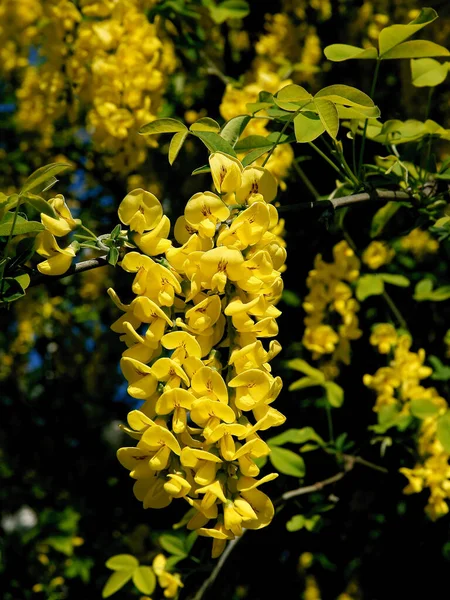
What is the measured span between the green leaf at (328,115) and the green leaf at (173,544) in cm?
103

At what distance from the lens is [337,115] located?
0.90 m

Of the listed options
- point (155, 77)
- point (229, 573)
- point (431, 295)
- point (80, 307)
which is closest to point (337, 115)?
point (431, 295)

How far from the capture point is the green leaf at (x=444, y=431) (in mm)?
1405

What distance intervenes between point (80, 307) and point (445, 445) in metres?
2.21

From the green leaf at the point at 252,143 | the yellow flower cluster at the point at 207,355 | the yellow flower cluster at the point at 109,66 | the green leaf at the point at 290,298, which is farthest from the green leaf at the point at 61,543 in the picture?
the green leaf at the point at 252,143

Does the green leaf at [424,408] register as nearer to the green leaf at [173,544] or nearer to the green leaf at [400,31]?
the green leaf at [173,544]

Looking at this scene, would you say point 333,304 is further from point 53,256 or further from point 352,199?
point 53,256

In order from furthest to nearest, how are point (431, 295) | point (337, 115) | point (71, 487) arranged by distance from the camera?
point (71, 487), point (431, 295), point (337, 115)

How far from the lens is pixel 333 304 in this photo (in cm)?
179

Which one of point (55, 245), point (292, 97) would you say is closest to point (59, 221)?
point (55, 245)

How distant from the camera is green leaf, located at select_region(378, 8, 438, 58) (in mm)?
1082

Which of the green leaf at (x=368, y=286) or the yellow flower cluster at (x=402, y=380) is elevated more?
the green leaf at (x=368, y=286)

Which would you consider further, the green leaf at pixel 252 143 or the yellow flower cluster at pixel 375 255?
the yellow flower cluster at pixel 375 255

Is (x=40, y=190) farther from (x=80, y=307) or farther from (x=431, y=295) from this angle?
(x=80, y=307)
